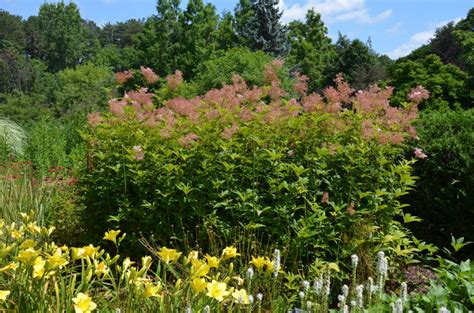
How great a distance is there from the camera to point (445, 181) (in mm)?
4543

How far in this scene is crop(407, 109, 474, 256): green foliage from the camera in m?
4.41

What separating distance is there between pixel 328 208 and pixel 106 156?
169cm

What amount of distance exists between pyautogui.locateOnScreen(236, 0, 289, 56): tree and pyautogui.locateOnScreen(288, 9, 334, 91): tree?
3.07 ft

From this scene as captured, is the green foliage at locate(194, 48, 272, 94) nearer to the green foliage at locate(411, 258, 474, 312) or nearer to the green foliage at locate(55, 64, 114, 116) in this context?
the green foliage at locate(55, 64, 114, 116)

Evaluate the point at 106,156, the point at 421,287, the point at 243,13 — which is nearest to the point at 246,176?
the point at 106,156

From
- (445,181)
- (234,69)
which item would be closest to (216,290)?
(445,181)

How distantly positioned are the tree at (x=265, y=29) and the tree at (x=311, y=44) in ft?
3.07

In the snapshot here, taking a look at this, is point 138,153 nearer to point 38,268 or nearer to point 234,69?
point 38,268

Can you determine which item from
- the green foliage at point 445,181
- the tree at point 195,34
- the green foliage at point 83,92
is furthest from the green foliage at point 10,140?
the tree at point 195,34

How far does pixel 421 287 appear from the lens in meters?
3.68

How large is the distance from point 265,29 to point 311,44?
2.47 metres

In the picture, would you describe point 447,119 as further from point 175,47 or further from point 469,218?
point 175,47

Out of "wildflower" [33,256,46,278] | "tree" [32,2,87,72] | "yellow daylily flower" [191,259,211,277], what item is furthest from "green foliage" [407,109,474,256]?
"tree" [32,2,87,72]

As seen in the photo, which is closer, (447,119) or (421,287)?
(421,287)
